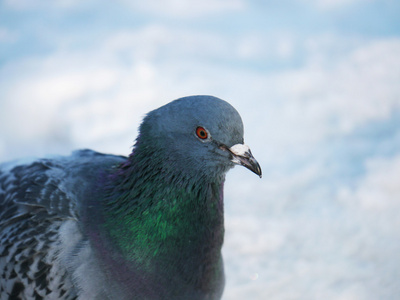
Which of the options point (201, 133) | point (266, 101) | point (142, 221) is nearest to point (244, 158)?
point (201, 133)

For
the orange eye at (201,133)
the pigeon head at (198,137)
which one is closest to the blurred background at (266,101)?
the pigeon head at (198,137)

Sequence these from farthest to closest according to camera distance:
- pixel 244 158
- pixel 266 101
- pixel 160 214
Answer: pixel 266 101 → pixel 160 214 → pixel 244 158

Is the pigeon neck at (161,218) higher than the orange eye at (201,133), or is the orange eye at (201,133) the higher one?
the orange eye at (201,133)

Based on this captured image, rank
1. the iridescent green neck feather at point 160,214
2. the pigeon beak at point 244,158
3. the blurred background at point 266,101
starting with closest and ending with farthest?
the pigeon beak at point 244,158 < the iridescent green neck feather at point 160,214 < the blurred background at point 266,101

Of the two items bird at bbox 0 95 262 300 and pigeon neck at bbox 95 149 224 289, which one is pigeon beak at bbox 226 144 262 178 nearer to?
bird at bbox 0 95 262 300

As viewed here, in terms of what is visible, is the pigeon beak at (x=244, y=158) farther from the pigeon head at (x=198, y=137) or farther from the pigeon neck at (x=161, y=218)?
the pigeon neck at (x=161, y=218)

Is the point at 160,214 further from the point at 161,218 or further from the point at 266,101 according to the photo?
the point at 266,101
